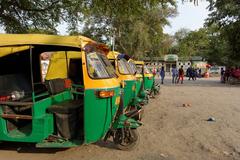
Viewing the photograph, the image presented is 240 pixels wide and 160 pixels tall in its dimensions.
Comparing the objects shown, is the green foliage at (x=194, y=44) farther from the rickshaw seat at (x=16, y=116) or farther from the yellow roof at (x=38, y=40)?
the rickshaw seat at (x=16, y=116)

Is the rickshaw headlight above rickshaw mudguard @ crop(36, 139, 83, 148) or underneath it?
above

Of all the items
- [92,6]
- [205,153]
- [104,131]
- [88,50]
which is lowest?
[205,153]

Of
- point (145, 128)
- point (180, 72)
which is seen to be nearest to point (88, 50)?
point (145, 128)

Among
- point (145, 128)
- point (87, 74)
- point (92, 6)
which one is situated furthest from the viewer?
point (92, 6)

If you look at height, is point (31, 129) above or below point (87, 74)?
below

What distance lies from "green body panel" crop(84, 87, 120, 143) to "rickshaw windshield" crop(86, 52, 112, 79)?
0.41 meters

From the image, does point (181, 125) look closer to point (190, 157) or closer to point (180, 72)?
point (190, 157)

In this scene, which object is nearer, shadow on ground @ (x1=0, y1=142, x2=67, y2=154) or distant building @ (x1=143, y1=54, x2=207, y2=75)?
shadow on ground @ (x1=0, y1=142, x2=67, y2=154)

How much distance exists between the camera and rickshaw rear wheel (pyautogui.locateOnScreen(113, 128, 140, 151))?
7.22m

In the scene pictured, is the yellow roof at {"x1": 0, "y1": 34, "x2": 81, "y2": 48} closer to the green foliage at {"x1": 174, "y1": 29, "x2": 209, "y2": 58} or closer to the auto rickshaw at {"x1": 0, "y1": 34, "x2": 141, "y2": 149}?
the auto rickshaw at {"x1": 0, "y1": 34, "x2": 141, "y2": 149}

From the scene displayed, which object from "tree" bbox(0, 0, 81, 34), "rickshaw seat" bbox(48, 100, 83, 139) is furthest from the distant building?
"rickshaw seat" bbox(48, 100, 83, 139)

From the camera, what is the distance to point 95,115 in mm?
6566

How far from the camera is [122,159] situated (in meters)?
6.64

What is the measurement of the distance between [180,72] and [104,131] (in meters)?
28.6
